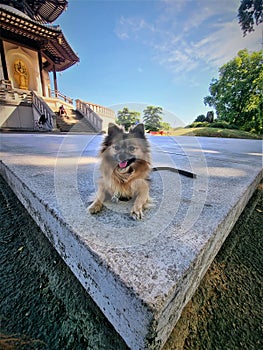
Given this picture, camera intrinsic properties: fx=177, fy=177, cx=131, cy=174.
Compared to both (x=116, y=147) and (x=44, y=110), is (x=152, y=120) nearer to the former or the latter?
(x=116, y=147)

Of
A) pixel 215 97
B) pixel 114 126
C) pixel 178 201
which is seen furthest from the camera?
pixel 215 97

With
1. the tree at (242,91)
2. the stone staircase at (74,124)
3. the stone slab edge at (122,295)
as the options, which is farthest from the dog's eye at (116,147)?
the tree at (242,91)

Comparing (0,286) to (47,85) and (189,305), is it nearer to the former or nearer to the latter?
(189,305)

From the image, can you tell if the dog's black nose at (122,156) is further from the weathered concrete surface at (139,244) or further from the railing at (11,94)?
the railing at (11,94)

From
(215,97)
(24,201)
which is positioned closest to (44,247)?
(24,201)

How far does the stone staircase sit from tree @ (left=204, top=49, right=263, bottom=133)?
17.6m

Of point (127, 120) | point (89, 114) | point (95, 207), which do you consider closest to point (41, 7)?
point (89, 114)

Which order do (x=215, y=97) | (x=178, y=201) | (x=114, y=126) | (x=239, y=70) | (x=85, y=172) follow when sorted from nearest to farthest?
(x=178, y=201)
(x=114, y=126)
(x=85, y=172)
(x=239, y=70)
(x=215, y=97)

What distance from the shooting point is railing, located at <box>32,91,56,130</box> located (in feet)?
38.2

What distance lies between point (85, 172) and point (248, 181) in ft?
5.17

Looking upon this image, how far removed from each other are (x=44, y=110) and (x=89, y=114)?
148 inches

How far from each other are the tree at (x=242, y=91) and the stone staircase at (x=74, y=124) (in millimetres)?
17614

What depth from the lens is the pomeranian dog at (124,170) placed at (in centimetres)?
117

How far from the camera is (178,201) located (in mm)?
1188
